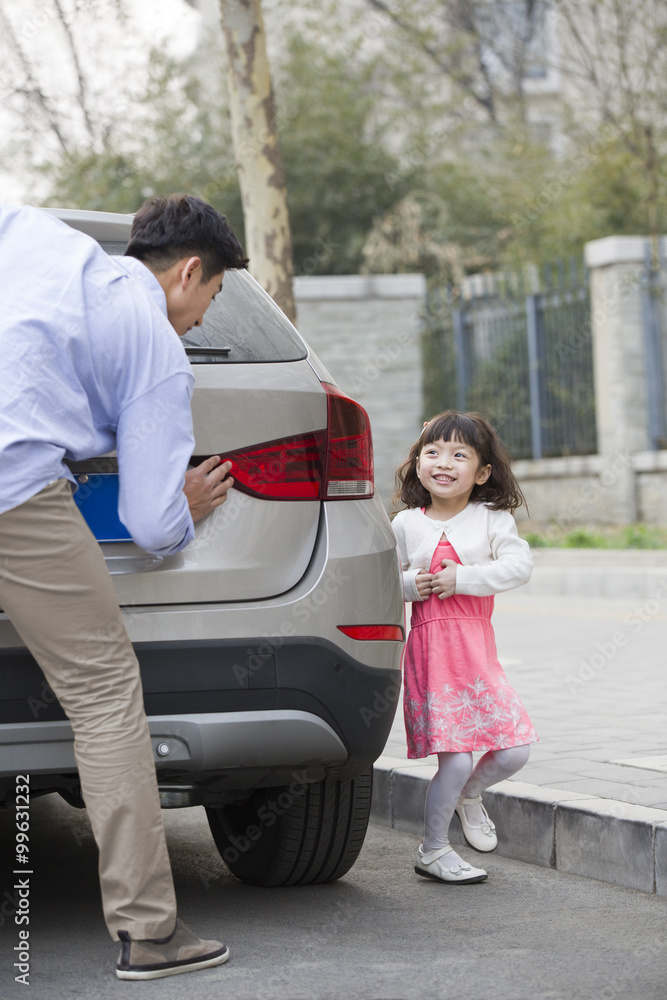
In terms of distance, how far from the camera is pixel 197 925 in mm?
3393

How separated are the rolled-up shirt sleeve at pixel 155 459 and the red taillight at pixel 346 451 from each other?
1.51 feet

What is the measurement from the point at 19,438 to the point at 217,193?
58.1ft

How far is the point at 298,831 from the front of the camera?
3574 mm

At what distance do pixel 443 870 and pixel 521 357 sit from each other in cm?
1197

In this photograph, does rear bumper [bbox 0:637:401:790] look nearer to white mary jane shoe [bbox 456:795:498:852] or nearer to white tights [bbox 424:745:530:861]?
white tights [bbox 424:745:530:861]

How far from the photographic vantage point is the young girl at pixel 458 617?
12.5 feet

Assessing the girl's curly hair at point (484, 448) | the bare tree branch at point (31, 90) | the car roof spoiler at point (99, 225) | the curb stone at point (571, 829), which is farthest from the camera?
the bare tree branch at point (31, 90)

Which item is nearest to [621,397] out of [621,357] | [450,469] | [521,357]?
[621,357]

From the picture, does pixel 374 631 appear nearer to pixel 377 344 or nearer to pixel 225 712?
pixel 225 712

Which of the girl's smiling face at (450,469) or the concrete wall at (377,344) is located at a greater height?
the concrete wall at (377,344)

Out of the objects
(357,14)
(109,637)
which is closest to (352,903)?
(109,637)

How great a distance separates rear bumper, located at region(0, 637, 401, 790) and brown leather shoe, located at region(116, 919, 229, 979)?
36 centimetres

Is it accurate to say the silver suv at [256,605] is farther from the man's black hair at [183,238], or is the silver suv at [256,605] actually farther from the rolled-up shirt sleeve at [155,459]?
the man's black hair at [183,238]

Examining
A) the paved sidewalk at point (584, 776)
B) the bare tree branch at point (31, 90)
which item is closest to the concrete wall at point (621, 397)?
the paved sidewalk at point (584, 776)
